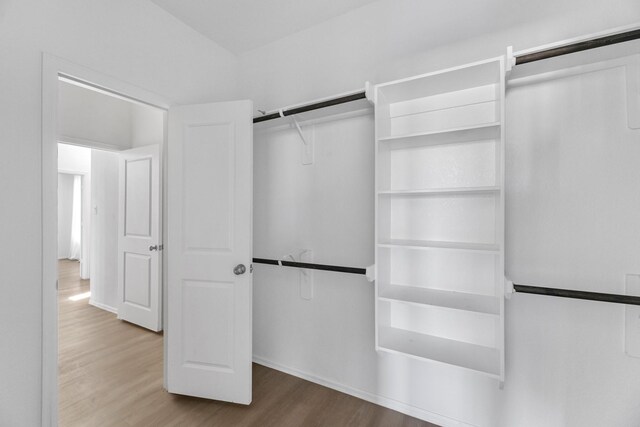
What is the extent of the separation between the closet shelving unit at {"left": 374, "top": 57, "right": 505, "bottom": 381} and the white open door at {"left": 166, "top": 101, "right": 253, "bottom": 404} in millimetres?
943

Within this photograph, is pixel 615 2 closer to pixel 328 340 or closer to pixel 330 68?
pixel 330 68

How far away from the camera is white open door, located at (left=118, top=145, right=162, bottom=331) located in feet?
10.2

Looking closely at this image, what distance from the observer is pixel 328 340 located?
2.15 metres

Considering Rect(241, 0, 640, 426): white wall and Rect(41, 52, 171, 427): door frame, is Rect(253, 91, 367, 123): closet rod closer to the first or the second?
Rect(241, 0, 640, 426): white wall

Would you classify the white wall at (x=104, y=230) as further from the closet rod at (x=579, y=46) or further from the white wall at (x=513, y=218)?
the closet rod at (x=579, y=46)

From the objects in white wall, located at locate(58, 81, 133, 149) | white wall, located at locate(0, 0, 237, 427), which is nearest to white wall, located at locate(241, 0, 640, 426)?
white wall, located at locate(0, 0, 237, 427)

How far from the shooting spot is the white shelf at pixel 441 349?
145 cm

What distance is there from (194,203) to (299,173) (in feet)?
2.72

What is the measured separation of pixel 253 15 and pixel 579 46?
203cm

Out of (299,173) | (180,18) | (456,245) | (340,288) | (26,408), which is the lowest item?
(26,408)

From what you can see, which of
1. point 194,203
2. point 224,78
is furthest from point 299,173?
point 224,78

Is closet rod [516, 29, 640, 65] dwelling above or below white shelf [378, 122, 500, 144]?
above

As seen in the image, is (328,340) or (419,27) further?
(328,340)

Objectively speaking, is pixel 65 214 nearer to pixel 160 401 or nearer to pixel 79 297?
pixel 79 297
